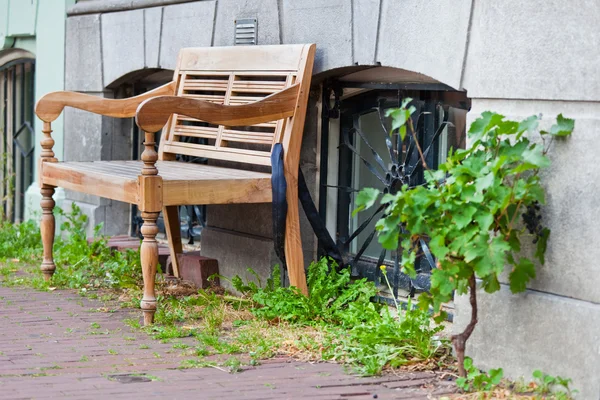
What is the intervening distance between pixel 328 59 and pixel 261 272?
1.24 m

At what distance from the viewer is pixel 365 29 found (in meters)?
4.66

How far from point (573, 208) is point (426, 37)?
4.04 feet

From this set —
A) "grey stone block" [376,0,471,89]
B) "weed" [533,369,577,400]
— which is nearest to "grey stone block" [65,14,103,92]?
"grey stone block" [376,0,471,89]

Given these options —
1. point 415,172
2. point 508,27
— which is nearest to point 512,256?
point 508,27

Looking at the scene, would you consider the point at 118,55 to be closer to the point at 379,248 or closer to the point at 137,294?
the point at 137,294

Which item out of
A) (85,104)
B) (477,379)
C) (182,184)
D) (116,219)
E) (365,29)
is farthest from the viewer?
(116,219)

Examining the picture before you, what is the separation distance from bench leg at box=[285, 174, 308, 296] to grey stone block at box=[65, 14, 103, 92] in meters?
2.75

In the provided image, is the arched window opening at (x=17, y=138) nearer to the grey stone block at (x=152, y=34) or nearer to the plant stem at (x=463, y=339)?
the grey stone block at (x=152, y=34)

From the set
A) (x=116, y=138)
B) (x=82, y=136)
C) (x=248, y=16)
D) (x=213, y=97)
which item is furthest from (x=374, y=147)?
(x=82, y=136)

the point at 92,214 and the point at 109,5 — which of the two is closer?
the point at 109,5

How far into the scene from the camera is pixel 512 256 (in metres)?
3.50

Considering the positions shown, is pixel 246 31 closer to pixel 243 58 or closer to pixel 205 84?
pixel 243 58

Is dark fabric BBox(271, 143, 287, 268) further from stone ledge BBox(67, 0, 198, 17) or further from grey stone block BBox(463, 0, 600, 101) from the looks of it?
stone ledge BBox(67, 0, 198, 17)

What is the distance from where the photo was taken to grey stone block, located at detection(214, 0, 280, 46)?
529 cm
